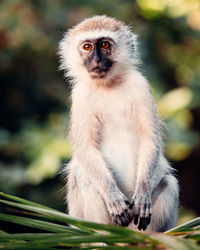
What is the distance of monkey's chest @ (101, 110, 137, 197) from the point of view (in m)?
4.34

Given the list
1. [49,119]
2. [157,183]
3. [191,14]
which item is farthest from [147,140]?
[191,14]

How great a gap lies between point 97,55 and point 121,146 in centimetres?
91

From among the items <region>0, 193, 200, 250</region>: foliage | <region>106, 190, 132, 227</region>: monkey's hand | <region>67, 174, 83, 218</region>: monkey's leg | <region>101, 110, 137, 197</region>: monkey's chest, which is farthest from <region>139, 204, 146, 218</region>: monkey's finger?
<region>0, 193, 200, 250</region>: foliage

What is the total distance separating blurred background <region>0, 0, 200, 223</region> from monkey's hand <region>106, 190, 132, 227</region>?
2.83 m

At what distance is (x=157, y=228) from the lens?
13.7ft

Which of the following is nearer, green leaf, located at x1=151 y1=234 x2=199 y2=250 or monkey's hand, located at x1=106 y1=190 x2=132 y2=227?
green leaf, located at x1=151 y1=234 x2=199 y2=250

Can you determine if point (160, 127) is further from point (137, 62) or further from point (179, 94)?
point (179, 94)

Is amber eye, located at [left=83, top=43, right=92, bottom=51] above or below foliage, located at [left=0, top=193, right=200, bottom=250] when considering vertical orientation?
above

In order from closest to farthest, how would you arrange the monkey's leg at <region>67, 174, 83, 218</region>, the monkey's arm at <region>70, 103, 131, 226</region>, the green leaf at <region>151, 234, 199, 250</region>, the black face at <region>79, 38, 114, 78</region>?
the green leaf at <region>151, 234, 199, 250</region> → the monkey's arm at <region>70, 103, 131, 226</region> → the monkey's leg at <region>67, 174, 83, 218</region> → the black face at <region>79, 38, 114, 78</region>

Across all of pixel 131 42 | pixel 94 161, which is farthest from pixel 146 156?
pixel 131 42

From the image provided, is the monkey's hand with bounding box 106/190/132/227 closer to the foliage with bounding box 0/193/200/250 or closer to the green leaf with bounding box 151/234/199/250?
the foliage with bounding box 0/193/200/250

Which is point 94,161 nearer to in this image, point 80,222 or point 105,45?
point 105,45

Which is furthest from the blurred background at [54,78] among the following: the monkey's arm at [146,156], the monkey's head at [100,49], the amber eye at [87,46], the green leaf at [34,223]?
the green leaf at [34,223]

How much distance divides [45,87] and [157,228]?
211 inches
